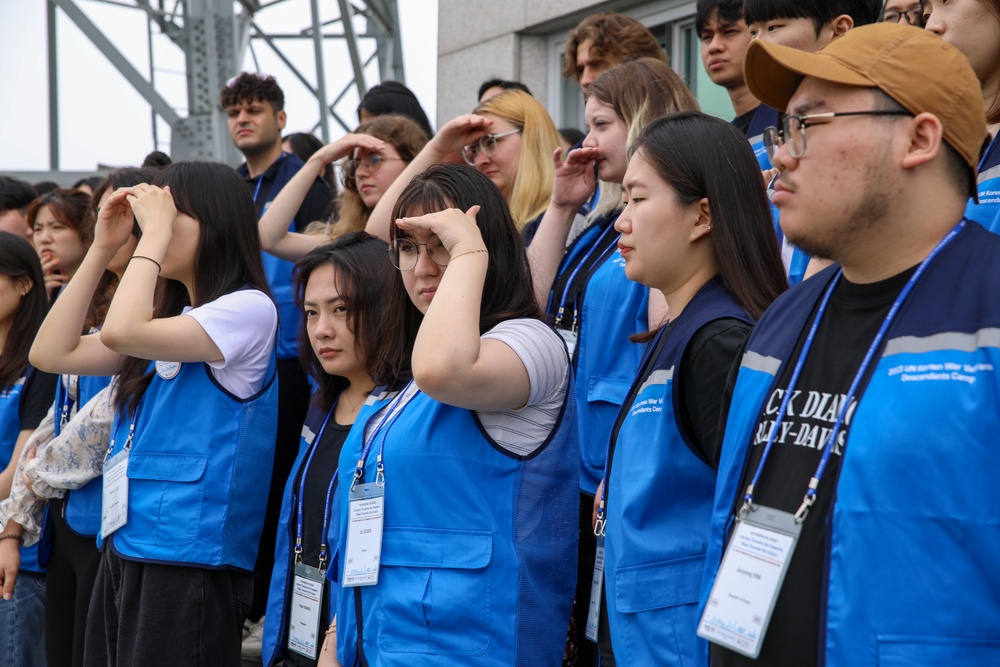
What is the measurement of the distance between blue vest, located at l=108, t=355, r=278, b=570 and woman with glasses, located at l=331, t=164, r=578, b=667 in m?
0.82

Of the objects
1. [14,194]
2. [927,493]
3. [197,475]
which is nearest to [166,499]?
[197,475]

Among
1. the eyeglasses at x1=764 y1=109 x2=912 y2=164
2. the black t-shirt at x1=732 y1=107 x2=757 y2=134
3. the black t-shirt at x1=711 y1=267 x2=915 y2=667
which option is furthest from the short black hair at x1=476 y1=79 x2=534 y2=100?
the black t-shirt at x1=711 y1=267 x2=915 y2=667

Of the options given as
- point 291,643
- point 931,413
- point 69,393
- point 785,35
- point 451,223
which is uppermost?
point 785,35

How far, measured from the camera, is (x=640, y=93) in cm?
320

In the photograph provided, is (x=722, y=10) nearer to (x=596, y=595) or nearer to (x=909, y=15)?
(x=909, y=15)

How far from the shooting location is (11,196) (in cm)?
595

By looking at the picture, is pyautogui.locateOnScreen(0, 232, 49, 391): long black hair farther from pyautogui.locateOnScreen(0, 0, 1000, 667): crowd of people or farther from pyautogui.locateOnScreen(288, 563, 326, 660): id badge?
pyautogui.locateOnScreen(288, 563, 326, 660): id badge

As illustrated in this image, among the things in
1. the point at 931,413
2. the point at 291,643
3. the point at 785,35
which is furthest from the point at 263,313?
the point at 931,413

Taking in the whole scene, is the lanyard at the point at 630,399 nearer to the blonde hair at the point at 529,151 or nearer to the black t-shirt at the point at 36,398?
the blonde hair at the point at 529,151

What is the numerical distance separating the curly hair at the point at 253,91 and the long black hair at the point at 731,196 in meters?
3.56

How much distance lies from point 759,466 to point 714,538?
163mm

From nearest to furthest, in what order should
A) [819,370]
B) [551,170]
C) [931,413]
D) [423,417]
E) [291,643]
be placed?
[931,413], [819,370], [423,417], [291,643], [551,170]

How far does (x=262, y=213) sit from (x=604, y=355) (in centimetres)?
270

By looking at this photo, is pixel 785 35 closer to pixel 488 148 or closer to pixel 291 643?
pixel 488 148
